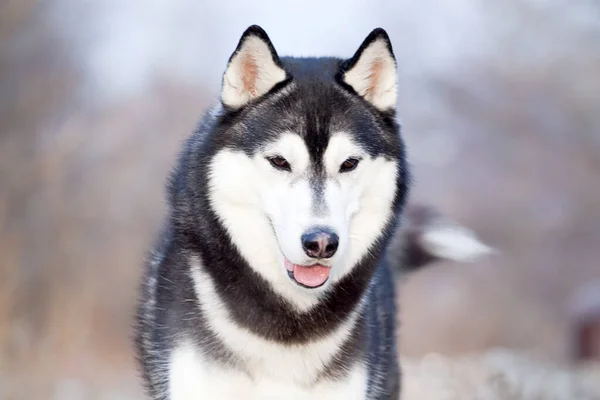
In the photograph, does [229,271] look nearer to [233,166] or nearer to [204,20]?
[233,166]

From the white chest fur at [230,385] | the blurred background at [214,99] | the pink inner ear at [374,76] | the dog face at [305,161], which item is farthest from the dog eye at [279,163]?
the blurred background at [214,99]

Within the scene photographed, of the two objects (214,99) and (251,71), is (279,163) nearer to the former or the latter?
(251,71)

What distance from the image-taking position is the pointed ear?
7.55 ft

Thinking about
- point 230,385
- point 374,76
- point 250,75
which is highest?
point 374,76

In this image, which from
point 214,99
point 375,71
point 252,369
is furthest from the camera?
point 214,99

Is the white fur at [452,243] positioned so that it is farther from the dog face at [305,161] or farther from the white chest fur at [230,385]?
the white chest fur at [230,385]

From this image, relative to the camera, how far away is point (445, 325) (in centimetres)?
588

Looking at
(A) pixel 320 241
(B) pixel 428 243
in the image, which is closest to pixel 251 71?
(A) pixel 320 241

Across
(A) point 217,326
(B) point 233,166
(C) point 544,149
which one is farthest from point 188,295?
(C) point 544,149

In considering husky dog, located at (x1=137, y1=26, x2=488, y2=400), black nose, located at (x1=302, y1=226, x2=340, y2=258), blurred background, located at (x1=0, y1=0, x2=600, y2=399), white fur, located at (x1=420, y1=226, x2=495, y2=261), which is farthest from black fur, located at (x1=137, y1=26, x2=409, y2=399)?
blurred background, located at (x1=0, y1=0, x2=600, y2=399)

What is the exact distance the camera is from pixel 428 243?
10.4ft

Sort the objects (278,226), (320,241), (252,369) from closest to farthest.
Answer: (320,241)
(278,226)
(252,369)

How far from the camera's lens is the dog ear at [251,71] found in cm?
222

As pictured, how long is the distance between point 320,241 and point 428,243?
1.25m
